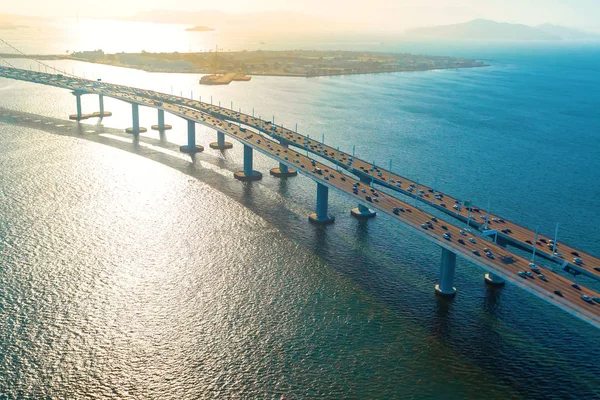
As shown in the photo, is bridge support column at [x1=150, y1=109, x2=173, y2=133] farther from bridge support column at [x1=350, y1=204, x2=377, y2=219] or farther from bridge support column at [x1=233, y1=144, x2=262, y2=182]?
bridge support column at [x1=350, y1=204, x2=377, y2=219]

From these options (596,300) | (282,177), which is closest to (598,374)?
(596,300)

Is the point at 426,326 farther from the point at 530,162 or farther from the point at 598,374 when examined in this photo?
the point at 530,162

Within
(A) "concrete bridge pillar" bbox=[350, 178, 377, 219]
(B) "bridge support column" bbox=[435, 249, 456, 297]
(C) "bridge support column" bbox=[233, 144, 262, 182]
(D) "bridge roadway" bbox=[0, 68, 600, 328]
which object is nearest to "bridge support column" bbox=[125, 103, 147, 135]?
(D) "bridge roadway" bbox=[0, 68, 600, 328]

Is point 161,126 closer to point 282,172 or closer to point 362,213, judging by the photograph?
point 282,172

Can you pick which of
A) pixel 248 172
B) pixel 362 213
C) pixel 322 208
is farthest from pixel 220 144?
pixel 362 213

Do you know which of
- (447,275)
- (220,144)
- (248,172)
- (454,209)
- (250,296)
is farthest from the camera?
(220,144)
